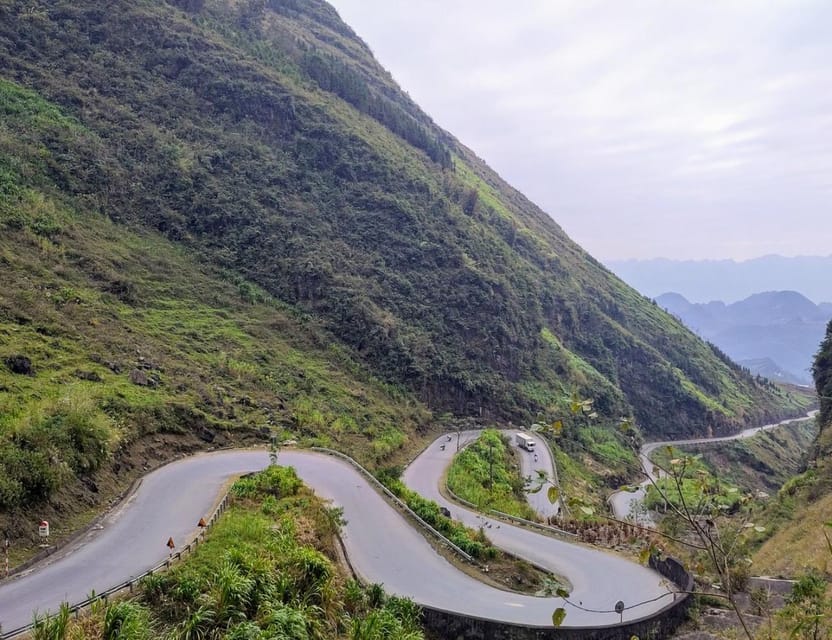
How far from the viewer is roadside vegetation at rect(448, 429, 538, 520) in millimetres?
27500

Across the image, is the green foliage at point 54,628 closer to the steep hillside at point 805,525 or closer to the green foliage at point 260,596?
the green foliage at point 260,596

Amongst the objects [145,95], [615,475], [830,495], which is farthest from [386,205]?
[830,495]

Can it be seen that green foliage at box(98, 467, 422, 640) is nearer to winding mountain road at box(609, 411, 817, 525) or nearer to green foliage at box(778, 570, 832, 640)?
green foliage at box(778, 570, 832, 640)

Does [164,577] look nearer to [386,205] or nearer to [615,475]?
[615,475]

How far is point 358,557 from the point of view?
15.9 m

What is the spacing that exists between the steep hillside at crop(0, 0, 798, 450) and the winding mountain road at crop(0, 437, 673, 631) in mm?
13631

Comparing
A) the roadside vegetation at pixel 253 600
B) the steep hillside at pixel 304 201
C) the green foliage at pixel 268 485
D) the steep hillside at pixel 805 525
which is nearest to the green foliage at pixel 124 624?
the roadside vegetation at pixel 253 600

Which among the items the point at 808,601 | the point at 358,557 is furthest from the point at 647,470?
the point at 358,557

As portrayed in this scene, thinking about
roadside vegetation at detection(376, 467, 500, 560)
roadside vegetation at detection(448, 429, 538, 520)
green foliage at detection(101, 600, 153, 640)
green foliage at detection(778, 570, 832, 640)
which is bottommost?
roadside vegetation at detection(448, 429, 538, 520)

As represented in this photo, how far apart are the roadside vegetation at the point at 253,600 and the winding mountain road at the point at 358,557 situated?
55.8 inches

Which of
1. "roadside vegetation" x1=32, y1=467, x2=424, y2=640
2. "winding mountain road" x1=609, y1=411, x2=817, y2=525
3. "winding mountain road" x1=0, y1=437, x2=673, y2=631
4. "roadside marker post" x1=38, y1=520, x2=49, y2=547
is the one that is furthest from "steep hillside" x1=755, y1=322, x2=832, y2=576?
"roadside marker post" x1=38, y1=520, x2=49, y2=547

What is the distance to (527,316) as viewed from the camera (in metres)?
63.8

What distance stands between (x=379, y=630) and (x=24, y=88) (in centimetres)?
5827

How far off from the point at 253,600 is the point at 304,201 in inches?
2012
